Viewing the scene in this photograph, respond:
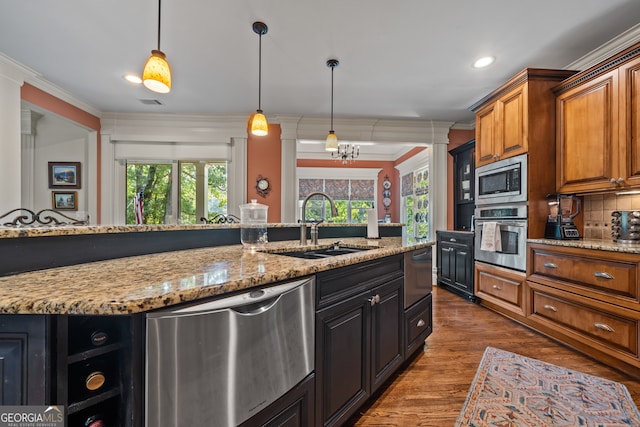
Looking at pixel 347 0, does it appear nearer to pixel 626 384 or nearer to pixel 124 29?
pixel 124 29

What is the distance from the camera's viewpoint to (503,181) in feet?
9.08

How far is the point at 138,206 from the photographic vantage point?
1.88 m

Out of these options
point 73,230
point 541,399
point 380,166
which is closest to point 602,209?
point 541,399

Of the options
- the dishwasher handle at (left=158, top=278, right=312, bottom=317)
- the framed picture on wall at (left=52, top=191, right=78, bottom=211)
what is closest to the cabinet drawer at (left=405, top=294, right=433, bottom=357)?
the dishwasher handle at (left=158, top=278, right=312, bottom=317)

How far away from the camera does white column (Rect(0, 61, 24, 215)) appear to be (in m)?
2.69

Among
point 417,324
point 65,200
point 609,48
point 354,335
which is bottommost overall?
point 417,324

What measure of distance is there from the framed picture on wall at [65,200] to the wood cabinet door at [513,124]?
5.73 meters

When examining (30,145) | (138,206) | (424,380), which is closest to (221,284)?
(138,206)

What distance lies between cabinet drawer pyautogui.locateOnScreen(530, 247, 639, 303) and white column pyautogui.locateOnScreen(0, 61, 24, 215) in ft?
17.0

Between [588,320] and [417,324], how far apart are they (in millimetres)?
1267

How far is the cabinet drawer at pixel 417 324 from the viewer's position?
1.85 m

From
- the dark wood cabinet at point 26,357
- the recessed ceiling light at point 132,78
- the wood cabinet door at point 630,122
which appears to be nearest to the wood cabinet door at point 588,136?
the wood cabinet door at point 630,122

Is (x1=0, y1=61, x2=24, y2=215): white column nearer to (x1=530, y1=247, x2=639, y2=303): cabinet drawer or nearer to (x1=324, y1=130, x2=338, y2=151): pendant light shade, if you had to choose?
(x1=324, y1=130, x2=338, y2=151): pendant light shade

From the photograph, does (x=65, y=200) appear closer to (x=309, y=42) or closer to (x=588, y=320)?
(x=309, y=42)
